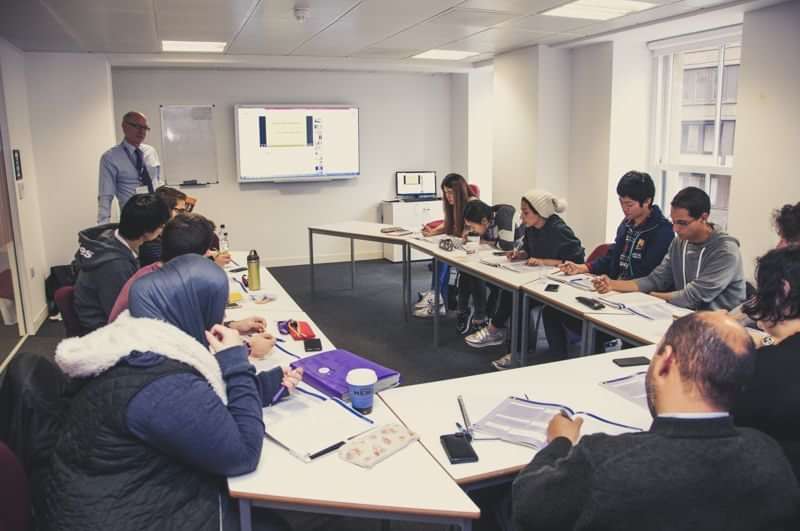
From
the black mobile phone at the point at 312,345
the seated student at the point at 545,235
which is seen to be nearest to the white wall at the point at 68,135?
the seated student at the point at 545,235

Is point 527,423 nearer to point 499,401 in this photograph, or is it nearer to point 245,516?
point 499,401

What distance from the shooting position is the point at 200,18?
4.43 meters

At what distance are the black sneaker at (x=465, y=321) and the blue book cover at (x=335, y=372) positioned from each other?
109 inches

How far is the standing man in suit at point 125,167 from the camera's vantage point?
4.84m

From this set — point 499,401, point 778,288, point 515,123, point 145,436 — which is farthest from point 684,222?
point 515,123

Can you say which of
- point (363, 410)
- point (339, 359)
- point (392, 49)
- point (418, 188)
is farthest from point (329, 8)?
point (418, 188)

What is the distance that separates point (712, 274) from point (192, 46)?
4.97 metres

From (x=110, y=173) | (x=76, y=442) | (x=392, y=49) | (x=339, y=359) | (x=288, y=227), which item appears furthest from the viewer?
(x=288, y=227)

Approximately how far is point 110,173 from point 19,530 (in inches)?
155

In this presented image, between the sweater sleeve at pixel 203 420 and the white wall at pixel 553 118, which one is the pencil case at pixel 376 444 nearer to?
the sweater sleeve at pixel 203 420

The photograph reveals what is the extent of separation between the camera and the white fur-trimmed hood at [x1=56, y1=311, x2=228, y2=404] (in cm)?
142

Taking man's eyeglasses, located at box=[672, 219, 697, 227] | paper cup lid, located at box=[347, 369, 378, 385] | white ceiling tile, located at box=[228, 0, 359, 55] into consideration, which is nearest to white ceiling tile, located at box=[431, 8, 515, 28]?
white ceiling tile, located at box=[228, 0, 359, 55]

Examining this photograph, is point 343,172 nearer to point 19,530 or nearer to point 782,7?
point 782,7

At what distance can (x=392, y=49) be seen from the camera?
20.1ft
